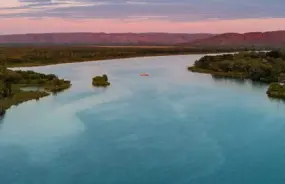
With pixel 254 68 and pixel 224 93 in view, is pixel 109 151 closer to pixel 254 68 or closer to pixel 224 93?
pixel 224 93

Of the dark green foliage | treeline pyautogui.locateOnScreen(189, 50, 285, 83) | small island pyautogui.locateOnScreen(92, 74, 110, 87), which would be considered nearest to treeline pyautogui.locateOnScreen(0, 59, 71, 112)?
small island pyautogui.locateOnScreen(92, 74, 110, 87)

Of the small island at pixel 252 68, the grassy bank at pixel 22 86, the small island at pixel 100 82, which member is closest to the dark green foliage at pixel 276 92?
the small island at pixel 252 68

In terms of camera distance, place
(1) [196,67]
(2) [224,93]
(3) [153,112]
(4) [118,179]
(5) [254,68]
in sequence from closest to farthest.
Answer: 1. (4) [118,179]
2. (3) [153,112]
3. (2) [224,93]
4. (5) [254,68]
5. (1) [196,67]

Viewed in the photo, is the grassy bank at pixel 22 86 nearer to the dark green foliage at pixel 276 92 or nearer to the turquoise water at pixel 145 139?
the turquoise water at pixel 145 139

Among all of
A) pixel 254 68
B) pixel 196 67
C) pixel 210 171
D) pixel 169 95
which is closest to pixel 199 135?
pixel 210 171

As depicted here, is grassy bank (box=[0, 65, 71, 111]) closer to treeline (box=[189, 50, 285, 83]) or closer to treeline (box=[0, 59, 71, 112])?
treeline (box=[0, 59, 71, 112])

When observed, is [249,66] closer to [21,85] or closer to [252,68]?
[252,68]
